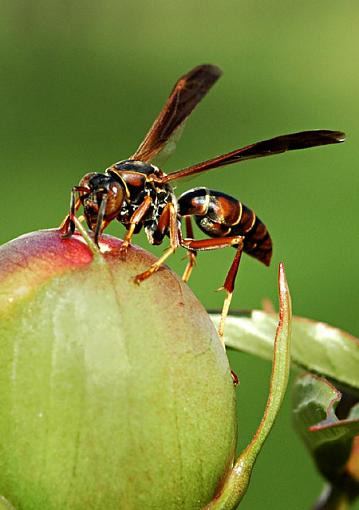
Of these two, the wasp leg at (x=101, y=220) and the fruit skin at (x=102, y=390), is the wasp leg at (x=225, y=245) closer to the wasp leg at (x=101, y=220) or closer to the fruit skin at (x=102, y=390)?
the wasp leg at (x=101, y=220)

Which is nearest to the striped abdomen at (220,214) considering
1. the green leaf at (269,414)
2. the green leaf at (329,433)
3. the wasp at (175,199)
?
the wasp at (175,199)

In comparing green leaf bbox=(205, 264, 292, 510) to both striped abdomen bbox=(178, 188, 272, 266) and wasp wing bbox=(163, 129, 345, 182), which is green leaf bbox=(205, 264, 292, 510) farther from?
striped abdomen bbox=(178, 188, 272, 266)

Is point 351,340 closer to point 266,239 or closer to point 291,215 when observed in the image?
point 266,239

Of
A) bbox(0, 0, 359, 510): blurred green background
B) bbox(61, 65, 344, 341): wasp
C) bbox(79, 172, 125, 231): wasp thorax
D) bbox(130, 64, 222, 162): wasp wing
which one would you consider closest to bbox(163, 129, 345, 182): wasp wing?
bbox(61, 65, 344, 341): wasp

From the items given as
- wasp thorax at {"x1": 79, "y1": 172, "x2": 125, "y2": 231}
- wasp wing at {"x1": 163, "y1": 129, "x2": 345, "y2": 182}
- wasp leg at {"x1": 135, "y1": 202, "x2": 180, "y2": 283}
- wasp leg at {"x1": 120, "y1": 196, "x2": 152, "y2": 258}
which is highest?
wasp wing at {"x1": 163, "y1": 129, "x2": 345, "y2": 182}

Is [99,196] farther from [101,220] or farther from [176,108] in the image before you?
A: [176,108]

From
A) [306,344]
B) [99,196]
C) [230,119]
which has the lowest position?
[230,119]

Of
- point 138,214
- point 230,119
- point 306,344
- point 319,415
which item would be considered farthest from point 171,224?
point 230,119
